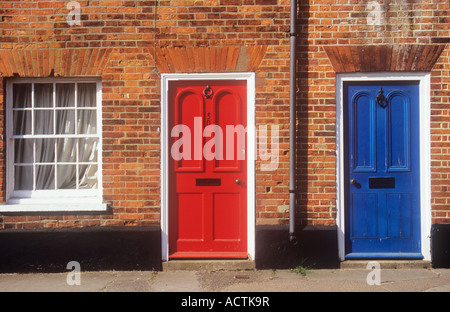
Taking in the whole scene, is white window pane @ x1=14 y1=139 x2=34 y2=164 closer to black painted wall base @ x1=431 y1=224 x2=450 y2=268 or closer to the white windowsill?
the white windowsill

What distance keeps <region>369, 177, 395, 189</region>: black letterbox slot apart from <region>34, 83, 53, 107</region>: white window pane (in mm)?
4435

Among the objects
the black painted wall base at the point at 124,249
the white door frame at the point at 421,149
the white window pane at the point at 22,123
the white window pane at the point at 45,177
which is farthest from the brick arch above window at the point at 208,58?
the black painted wall base at the point at 124,249

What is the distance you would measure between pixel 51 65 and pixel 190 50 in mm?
1832

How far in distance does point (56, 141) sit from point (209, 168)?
82.8 inches

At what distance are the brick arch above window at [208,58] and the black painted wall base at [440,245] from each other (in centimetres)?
316

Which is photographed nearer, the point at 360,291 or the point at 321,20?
the point at 360,291

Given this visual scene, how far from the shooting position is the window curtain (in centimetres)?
656

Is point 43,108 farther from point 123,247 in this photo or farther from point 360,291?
point 360,291

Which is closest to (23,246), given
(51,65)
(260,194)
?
(51,65)

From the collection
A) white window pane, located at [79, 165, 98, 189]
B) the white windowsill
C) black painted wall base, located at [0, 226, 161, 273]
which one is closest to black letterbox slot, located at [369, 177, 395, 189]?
black painted wall base, located at [0, 226, 161, 273]

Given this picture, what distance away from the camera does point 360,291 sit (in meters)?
5.38

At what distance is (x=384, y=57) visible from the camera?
6.33 metres

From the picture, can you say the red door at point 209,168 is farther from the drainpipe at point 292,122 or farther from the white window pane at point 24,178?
the white window pane at point 24,178

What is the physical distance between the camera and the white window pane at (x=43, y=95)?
21.5ft
